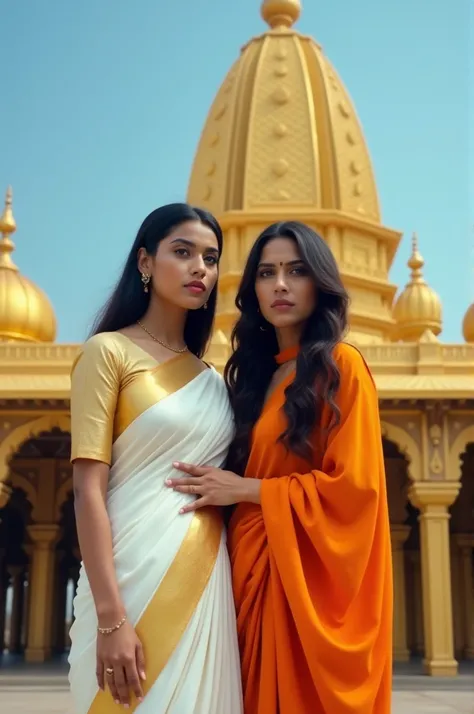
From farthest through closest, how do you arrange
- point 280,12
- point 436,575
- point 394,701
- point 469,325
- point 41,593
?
point 280,12
point 469,325
point 41,593
point 436,575
point 394,701

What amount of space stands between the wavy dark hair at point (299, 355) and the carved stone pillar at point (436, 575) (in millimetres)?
9091

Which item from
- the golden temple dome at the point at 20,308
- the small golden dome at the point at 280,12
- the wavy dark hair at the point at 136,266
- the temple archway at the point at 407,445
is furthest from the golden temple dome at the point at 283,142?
the wavy dark hair at the point at 136,266

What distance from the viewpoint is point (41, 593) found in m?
13.0

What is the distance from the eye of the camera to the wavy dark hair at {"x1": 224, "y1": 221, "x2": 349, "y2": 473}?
232cm

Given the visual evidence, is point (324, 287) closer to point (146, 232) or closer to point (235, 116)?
point (146, 232)

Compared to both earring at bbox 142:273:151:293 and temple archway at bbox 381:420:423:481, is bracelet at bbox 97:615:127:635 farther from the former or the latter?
temple archway at bbox 381:420:423:481

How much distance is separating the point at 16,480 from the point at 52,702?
5584mm

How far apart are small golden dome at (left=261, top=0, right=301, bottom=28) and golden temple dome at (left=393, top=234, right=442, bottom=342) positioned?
7.23 meters

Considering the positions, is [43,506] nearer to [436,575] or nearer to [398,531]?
[398,531]

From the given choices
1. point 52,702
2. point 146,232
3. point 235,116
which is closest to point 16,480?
point 52,702

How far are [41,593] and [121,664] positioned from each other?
11.7 m

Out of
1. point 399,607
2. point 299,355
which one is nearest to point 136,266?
point 299,355

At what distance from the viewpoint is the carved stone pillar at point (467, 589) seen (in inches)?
579

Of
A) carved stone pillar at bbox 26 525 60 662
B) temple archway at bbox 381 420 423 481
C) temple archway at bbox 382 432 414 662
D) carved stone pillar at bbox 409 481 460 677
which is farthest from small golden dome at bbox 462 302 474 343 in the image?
carved stone pillar at bbox 26 525 60 662
